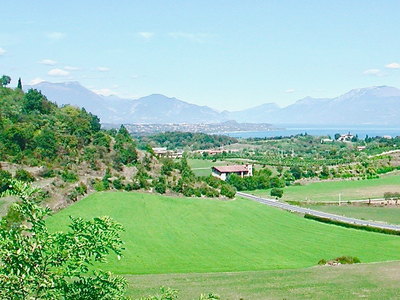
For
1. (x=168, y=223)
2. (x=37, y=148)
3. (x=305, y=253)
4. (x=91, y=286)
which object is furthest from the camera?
(x=37, y=148)

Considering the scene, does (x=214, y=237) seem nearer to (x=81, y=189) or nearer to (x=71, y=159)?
(x=81, y=189)

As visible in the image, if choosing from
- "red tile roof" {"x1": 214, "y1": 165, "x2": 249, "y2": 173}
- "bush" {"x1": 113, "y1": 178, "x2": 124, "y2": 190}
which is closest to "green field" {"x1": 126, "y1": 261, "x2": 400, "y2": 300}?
"bush" {"x1": 113, "y1": 178, "x2": 124, "y2": 190}

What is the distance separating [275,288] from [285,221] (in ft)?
68.2

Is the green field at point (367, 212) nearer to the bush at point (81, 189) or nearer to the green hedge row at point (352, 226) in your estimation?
the green hedge row at point (352, 226)

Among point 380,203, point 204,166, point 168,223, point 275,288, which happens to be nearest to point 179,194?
point 168,223

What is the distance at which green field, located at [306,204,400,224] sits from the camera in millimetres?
42250

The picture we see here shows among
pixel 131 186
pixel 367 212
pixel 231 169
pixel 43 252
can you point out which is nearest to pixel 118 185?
pixel 131 186

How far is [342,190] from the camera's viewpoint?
6194cm

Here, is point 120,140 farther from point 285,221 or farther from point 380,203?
point 380,203

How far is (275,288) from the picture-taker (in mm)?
19703

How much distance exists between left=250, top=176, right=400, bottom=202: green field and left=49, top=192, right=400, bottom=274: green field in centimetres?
1438

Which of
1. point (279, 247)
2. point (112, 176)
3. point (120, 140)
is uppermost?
point (120, 140)

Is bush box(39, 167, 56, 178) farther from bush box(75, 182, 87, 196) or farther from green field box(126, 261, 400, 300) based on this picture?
green field box(126, 261, 400, 300)

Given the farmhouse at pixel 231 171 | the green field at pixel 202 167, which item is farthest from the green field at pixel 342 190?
the green field at pixel 202 167
